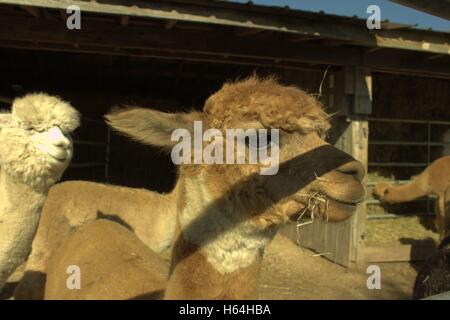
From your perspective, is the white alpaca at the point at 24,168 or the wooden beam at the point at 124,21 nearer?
the white alpaca at the point at 24,168

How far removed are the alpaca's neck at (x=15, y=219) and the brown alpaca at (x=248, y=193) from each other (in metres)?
0.82

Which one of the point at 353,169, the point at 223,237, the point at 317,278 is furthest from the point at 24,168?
the point at 317,278

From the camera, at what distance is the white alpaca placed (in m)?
2.39

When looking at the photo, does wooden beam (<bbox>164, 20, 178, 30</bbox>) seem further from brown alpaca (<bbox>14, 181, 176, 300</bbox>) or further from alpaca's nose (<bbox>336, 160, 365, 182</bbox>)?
alpaca's nose (<bbox>336, 160, 365, 182</bbox>)

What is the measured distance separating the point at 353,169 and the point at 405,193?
22.6ft

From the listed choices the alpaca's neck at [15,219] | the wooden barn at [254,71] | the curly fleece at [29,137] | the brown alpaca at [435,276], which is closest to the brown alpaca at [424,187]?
the wooden barn at [254,71]

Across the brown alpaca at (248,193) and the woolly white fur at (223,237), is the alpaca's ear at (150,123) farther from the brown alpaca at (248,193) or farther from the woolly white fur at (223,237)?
the woolly white fur at (223,237)

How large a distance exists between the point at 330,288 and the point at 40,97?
4.65 meters

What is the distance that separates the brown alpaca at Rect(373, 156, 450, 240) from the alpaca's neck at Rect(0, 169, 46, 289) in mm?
7069

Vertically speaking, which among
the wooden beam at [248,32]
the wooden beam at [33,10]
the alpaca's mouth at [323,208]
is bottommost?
the alpaca's mouth at [323,208]

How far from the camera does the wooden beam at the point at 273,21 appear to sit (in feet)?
14.5

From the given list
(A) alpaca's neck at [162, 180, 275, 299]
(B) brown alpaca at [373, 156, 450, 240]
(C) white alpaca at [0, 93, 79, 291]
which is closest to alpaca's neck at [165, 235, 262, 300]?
(A) alpaca's neck at [162, 180, 275, 299]

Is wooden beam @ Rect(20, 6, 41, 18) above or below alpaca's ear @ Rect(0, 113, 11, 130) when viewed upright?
above

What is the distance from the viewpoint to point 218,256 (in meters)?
1.89
